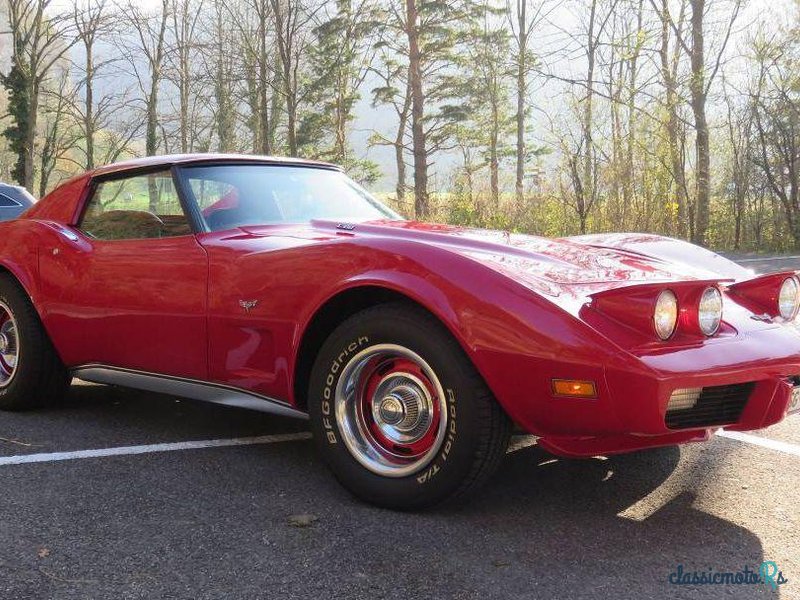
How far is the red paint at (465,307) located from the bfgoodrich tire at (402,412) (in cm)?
9

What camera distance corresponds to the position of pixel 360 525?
8.08ft

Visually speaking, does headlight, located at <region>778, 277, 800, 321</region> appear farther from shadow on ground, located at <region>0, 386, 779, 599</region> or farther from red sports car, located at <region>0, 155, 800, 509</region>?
shadow on ground, located at <region>0, 386, 779, 599</region>

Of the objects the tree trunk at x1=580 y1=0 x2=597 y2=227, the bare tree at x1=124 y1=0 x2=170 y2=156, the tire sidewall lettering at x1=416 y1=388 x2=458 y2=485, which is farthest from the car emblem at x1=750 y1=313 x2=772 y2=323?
the bare tree at x1=124 y1=0 x2=170 y2=156

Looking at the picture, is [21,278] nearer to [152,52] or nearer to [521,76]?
[521,76]

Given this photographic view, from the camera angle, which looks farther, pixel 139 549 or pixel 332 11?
pixel 332 11

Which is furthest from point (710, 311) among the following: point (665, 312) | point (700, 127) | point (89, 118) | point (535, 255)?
point (89, 118)

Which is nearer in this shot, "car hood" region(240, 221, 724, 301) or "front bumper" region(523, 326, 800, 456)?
"front bumper" region(523, 326, 800, 456)

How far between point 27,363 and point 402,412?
233 cm

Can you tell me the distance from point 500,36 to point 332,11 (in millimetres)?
7591

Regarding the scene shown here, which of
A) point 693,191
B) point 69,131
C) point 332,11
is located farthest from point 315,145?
point 693,191

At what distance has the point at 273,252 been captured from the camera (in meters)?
2.91

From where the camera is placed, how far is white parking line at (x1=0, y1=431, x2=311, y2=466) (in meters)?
3.19

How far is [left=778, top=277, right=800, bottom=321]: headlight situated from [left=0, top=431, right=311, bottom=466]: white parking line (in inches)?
79.5

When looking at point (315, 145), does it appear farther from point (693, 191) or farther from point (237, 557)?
point (237, 557)
